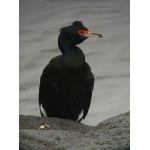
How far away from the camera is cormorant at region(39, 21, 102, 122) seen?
12.5 ft

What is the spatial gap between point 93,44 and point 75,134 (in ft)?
1.43

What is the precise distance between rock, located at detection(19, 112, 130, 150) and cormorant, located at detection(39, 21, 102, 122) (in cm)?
8

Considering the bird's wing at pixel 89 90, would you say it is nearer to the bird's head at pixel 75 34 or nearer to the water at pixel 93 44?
the water at pixel 93 44

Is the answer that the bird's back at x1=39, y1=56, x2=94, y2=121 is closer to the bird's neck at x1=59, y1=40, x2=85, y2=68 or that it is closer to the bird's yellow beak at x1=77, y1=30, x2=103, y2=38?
the bird's neck at x1=59, y1=40, x2=85, y2=68

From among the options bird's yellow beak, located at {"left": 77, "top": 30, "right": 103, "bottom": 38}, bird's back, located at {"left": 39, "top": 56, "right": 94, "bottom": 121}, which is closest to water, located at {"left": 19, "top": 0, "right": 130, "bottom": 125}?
bird's yellow beak, located at {"left": 77, "top": 30, "right": 103, "bottom": 38}

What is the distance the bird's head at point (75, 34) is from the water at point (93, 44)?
0.02 meters

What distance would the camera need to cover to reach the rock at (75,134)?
3613mm

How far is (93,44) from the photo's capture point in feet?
12.3

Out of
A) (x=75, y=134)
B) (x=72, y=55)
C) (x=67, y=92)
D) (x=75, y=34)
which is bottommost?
(x=75, y=134)

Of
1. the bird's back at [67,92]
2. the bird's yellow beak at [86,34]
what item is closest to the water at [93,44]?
the bird's yellow beak at [86,34]

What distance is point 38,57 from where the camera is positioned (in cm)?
375

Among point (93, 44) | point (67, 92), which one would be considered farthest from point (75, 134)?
point (93, 44)

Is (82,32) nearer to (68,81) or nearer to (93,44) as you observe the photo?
(93,44)
